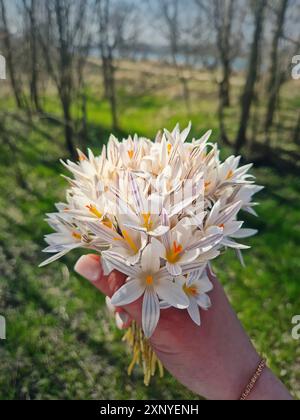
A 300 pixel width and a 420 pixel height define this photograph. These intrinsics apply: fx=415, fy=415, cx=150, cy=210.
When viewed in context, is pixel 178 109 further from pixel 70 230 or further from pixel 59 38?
pixel 70 230

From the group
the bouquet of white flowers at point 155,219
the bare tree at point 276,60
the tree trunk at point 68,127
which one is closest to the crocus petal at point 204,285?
the bouquet of white flowers at point 155,219

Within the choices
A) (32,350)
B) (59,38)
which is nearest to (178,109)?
(59,38)

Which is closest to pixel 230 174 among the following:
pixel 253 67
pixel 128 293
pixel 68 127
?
pixel 128 293

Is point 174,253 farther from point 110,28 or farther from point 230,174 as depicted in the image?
point 110,28

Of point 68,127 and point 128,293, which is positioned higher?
point 128,293

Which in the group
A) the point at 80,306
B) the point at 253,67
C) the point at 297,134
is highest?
the point at 253,67

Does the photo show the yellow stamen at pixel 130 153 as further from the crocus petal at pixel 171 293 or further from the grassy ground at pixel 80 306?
the grassy ground at pixel 80 306

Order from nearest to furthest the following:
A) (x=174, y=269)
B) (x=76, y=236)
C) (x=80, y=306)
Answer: (x=174, y=269) → (x=76, y=236) → (x=80, y=306)
